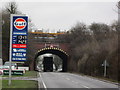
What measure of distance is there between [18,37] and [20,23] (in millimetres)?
1031

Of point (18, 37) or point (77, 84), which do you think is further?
point (77, 84)

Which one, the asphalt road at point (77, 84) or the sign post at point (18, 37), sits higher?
the sign post at point (18, 37)

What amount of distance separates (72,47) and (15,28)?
184 feet

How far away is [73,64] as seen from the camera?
2734 inches

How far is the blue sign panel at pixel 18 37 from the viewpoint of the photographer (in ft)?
66.7

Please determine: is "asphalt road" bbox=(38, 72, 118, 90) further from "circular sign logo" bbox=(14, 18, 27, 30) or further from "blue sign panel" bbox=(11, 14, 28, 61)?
"circular sign logo" bbox=(14, 18, 27, 30)

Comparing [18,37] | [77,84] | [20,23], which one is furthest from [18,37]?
[77,84]

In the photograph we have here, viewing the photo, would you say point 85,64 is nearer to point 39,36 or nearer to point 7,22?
point 7,22

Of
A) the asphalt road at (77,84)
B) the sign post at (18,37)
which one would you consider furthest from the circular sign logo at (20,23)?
the asphalt road at (77,84)

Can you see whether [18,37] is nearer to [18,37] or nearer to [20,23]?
[18,37]

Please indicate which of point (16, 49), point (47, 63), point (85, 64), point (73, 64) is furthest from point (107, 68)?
point (47, 63)

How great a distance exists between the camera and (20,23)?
67.6ft

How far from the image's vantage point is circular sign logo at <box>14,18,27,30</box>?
2028cm

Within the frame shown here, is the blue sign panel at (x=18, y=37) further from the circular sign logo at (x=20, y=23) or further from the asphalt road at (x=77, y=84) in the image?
the asphalt road at (x=77, y=84)
